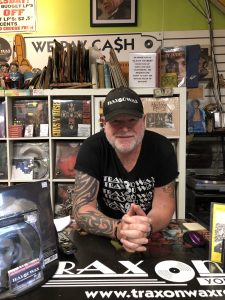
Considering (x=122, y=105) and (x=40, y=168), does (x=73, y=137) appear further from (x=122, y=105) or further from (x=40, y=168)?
(x=122, y=105)

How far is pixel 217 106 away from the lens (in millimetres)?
3018

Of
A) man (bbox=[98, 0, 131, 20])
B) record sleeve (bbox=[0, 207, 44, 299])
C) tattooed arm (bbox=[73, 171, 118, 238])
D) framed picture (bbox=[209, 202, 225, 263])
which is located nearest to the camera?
record sleeve (bbox=[0, 207, 44, 299])

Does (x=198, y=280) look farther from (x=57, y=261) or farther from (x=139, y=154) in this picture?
(x=139, y=154)

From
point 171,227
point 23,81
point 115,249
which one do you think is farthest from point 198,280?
point 23,81

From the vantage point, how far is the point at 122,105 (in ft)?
4.58

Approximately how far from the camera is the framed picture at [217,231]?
98 cm

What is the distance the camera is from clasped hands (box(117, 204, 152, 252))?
3.35 ft

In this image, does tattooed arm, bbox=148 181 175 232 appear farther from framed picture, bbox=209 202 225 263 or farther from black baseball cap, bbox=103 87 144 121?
black baseball cap, bbox=103 87 144 121

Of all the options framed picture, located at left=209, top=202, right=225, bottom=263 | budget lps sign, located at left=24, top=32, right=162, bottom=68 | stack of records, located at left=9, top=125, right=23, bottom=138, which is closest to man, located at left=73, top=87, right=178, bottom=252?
framed picture, located at left=209, top=202, right=225, bottom=263

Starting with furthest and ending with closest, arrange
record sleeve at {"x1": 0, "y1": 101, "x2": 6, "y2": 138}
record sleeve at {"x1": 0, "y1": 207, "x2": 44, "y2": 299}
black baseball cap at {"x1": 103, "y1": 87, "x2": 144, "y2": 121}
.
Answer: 1. record sleeve at {"x1": 0, "y1": 101, "x2": 6, "y2": 138}
2. black baseball cap at {"x1": 103, "y1": 87, "x2": 144, "y2": 121}
3. record sleeve at {"x1": 0, "y1": 207, "x2": 44, "y2": 299}

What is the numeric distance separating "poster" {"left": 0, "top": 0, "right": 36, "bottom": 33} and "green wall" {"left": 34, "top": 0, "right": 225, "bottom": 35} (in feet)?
0.24

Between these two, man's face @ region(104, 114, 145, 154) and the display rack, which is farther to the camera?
the display rack

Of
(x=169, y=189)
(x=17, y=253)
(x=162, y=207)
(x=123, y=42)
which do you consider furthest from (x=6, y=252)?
(x=123, y=42)

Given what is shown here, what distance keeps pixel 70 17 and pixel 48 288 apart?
2957mm
